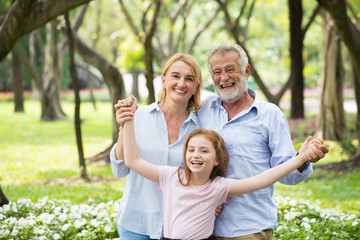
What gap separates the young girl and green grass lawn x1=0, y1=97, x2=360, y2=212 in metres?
3.99

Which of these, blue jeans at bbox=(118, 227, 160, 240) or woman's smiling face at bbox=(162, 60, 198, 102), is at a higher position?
woman's smiling face at bbox=(162, 60, 198, 102)

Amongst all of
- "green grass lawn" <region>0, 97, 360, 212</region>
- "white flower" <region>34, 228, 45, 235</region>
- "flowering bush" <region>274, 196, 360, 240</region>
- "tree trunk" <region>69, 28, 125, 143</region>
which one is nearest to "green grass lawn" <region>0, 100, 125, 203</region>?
"green grass lawn" <region>0, 97, 360, 212</region>

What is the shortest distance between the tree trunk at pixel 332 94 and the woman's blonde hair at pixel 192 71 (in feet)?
29.2

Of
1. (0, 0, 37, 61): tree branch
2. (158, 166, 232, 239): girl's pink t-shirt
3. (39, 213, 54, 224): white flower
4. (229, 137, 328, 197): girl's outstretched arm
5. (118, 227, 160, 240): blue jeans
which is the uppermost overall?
(0, 0, 37, 61): tree branch

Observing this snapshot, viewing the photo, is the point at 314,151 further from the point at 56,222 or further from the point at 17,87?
the point at 17,87

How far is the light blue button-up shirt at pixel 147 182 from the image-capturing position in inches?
126

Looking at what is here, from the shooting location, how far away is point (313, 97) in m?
31.6

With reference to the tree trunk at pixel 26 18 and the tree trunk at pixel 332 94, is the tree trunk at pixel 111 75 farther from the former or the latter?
the tree trunk at pixel 332 94

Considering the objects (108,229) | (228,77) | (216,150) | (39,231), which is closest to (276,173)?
(216,150)

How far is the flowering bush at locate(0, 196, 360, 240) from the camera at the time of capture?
4.93 meters

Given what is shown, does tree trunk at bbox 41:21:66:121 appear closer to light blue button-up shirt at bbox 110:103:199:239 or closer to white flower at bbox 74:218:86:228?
white flower at bbox 74:218:86:228

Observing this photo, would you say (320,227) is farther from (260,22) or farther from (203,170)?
(260,22)

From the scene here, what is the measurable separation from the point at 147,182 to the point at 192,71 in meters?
0.84

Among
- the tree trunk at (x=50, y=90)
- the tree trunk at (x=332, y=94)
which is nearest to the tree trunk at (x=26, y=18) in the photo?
the tree trunk at (x=332, y=94)
